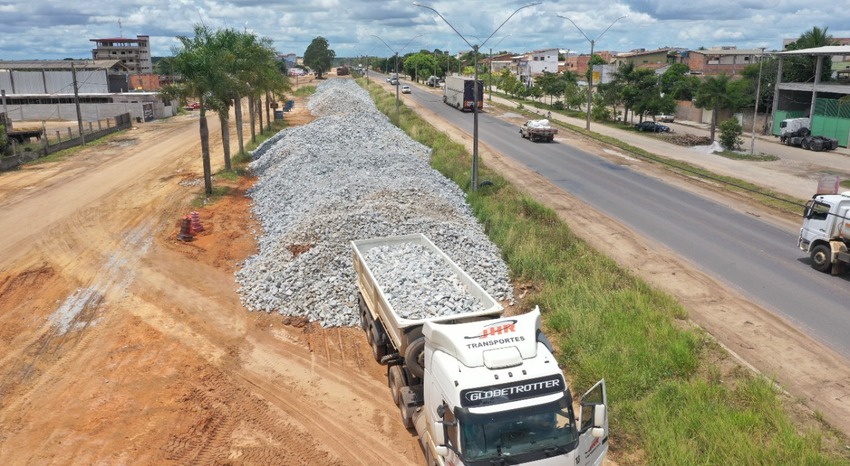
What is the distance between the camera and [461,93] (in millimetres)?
72125

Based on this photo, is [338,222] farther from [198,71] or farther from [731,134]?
[731,134]

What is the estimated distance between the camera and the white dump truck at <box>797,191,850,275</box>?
18688mm

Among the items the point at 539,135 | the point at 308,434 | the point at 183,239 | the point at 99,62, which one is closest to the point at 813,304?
the point at 308,434

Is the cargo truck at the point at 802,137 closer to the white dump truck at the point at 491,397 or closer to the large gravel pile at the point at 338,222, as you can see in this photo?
the large gravel pile at the point at 338,222

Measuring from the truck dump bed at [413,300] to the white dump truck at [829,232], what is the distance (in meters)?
12.5

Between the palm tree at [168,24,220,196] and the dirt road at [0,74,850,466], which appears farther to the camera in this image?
the palm tree at [168,24,220,196]

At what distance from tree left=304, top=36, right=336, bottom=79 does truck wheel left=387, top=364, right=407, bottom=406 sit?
170 meters

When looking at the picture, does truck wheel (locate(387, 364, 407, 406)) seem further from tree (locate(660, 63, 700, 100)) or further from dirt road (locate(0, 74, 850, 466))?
tree (locate(660, 63, 700, 100))

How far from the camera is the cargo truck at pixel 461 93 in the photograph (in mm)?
70125

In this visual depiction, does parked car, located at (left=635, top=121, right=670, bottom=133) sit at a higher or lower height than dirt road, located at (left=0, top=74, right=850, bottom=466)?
higher


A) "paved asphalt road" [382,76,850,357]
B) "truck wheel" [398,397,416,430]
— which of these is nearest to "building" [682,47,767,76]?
"paved asphalt road" [382,76,850,357]

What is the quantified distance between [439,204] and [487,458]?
1674cm

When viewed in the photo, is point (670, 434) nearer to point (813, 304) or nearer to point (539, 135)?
point (813, 304)

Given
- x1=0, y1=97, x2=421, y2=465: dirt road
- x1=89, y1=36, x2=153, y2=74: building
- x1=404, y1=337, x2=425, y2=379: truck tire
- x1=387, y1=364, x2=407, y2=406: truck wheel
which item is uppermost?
x1=89, y1=36, x2=153, y2=74: building
